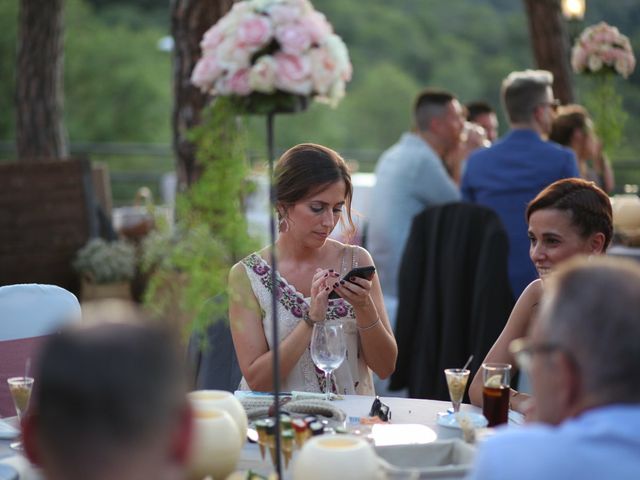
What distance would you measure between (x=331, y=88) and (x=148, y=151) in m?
9.78

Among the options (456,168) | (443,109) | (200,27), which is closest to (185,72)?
(200,27)

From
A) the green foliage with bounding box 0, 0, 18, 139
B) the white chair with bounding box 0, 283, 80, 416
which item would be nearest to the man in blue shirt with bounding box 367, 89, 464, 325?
the white chair with bounding box 0, 283, 80, 416

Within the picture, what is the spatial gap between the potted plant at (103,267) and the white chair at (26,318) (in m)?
3.79

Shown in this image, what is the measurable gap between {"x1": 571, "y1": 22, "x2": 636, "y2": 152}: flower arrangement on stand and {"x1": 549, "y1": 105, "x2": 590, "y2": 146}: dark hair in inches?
8.9

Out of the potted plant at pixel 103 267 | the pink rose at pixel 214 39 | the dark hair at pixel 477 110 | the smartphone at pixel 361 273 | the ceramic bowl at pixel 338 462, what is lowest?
the potted plant at pixel 103 267

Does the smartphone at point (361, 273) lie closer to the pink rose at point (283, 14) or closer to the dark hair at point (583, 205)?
the dark hair at point (583, 205)

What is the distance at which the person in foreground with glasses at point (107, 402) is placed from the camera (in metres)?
1.04

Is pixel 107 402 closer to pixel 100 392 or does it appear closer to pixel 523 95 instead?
pixel 100 392

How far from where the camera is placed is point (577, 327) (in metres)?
1.25

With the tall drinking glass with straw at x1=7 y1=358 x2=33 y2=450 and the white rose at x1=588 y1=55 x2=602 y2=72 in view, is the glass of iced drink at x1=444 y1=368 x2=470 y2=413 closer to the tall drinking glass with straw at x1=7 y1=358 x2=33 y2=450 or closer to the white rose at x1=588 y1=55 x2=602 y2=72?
the tall drinking glass with straw at x1=7 y1=358 x2=33 y2=450

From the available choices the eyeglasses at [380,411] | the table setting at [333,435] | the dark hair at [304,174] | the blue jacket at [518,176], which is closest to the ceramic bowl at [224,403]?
the table setting at [333,435]

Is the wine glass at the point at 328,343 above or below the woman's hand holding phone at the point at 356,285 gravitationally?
below

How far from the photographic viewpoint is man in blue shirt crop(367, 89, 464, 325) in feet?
18.2

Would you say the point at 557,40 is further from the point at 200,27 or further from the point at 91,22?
the point at 91,22
